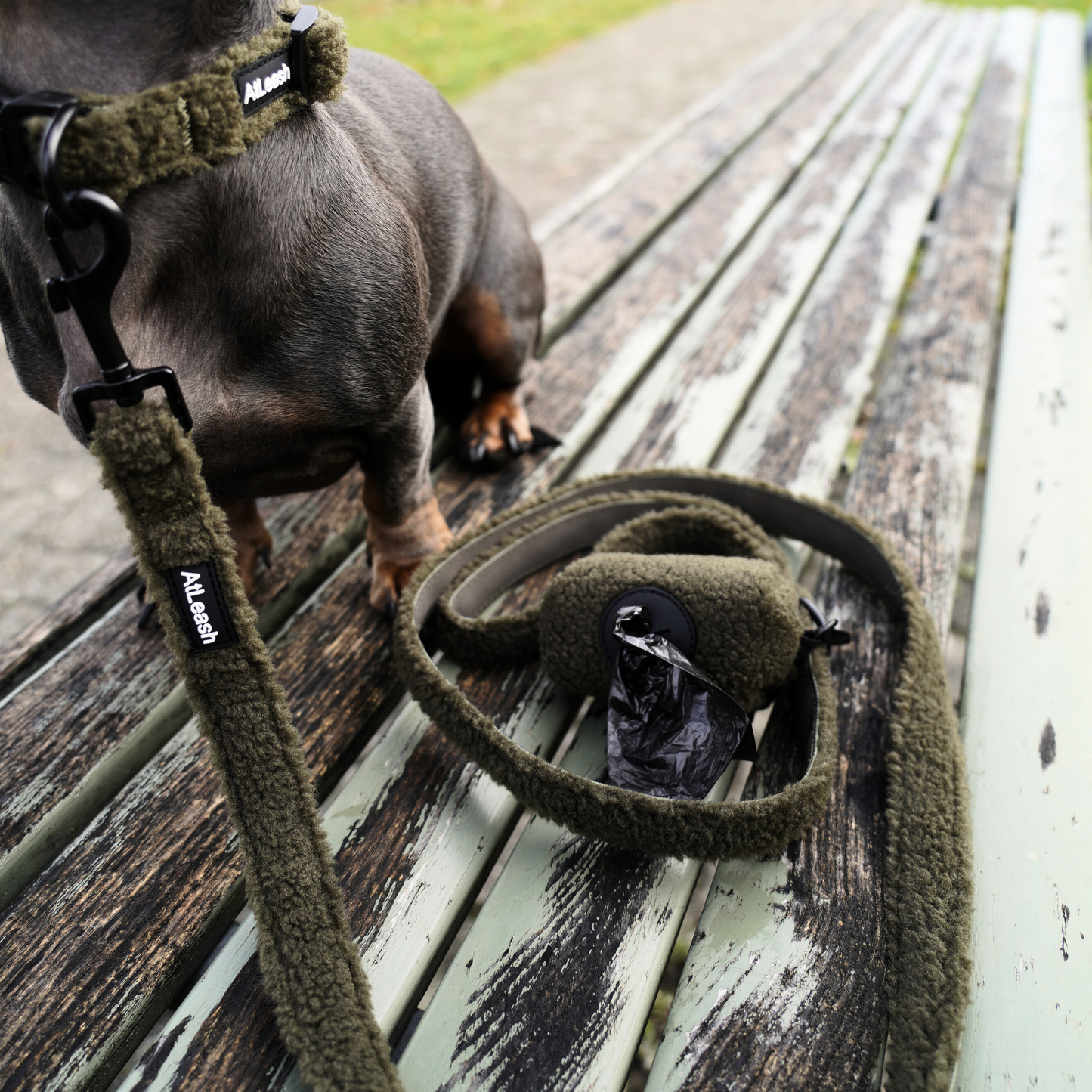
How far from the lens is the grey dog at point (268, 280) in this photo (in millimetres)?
969

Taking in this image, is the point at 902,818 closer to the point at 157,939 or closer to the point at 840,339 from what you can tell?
the point at 157,939

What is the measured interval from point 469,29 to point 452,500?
935 cm

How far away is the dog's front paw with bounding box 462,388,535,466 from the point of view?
1975mm

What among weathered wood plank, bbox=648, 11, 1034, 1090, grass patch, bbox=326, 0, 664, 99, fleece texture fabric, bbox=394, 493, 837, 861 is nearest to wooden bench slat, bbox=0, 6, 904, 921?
fleece texture fabric, bbox=394, 493, 837, 861

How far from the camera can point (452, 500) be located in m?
1.90

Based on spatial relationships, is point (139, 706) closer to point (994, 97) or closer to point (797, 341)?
point (797, 341)

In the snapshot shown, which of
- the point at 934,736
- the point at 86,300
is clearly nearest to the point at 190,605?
the point at 86,300

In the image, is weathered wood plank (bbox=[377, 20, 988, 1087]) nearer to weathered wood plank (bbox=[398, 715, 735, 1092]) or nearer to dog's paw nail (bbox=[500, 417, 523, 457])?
weathered wood plank (bbox=[398, 715, 735, 1092])

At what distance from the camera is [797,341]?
2.48 metres

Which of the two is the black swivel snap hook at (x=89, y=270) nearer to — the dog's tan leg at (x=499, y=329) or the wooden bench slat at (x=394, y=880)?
the wooden bench slat at (x=394, y=880)

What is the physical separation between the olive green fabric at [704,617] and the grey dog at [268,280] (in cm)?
40

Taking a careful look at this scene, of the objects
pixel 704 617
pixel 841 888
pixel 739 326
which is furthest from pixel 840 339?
pixel 841 888

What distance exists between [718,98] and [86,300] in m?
4.43

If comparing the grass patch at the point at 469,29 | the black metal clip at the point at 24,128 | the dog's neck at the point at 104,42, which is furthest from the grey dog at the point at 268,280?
the grass patch at the point at 469,29
